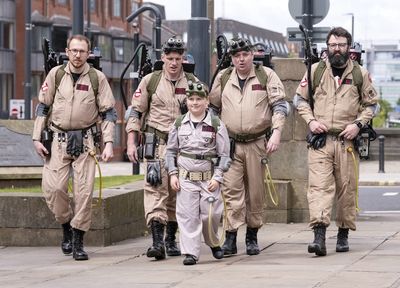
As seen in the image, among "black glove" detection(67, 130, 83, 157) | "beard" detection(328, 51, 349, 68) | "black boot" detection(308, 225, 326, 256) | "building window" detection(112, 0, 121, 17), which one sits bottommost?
"black boot" detection(308, 225, 326, 256)

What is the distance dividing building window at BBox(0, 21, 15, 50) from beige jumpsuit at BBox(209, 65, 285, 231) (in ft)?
196

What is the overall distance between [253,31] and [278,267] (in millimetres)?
133587

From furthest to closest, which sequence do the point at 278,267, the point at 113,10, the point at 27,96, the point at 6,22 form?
1. the point at 113,10
2. the point at 6,22
3. the point at 27,96
4. the point at 278,267

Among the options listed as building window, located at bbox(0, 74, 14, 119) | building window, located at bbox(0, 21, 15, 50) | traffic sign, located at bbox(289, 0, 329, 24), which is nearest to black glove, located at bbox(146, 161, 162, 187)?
traffic sign, located at bbox(289, 0, 329, 24)

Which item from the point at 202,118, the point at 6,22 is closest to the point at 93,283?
the point at 202,118

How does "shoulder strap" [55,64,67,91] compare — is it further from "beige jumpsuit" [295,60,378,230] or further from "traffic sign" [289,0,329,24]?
"traffic sign" [289,0,329,24]

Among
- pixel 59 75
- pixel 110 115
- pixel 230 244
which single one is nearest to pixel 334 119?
pixel 230 244

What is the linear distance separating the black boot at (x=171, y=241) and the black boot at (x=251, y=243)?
25.2 inches

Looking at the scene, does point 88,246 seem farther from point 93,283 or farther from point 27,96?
point 27,96

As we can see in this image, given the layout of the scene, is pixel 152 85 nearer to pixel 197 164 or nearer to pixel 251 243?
pixel 197 164

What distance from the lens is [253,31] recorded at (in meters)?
143

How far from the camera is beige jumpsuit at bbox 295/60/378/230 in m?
11.3

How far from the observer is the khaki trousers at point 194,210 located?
35.2ft

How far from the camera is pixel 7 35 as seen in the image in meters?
70.8
